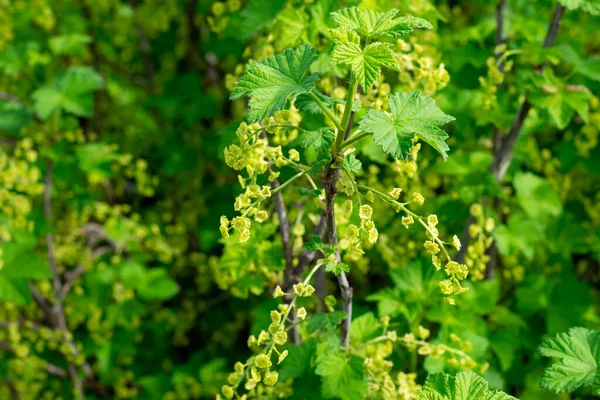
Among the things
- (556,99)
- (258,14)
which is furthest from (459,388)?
(258,14)

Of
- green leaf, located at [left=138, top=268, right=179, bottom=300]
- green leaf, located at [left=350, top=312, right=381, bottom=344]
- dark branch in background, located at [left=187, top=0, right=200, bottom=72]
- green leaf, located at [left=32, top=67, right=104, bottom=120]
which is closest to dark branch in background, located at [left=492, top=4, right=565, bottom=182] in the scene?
green leaf, located at [left=350, top=312, right=381, bottom=344]

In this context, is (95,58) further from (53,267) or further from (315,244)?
(315,244)

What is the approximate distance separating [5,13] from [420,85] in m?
3.15

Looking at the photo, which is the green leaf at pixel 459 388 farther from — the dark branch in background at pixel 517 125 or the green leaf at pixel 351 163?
the dark branch in background at pixel 517 125

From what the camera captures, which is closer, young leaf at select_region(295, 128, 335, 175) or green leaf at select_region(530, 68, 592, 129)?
young leaf at select_region(295, 128, 335, 175)

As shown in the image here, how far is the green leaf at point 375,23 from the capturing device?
139 centimetres

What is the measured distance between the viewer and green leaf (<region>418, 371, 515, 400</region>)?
1.46 metres

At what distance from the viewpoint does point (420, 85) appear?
214cm

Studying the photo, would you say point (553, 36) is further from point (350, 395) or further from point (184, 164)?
point (184, 164)

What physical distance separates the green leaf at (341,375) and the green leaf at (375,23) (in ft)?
3.12

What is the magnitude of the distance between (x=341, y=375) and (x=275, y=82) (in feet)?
2.90

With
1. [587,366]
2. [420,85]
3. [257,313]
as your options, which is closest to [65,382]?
[257,313]

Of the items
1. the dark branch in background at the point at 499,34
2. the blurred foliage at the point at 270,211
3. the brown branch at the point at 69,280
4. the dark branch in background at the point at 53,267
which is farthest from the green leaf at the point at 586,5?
the brown branch at the point at 69,280

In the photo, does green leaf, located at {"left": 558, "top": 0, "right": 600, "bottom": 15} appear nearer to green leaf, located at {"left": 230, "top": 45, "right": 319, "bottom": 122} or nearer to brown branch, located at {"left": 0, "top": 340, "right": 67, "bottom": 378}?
green leaf, located at {"left": 230, "top": 45, "right": 319, "bottom": 122}
